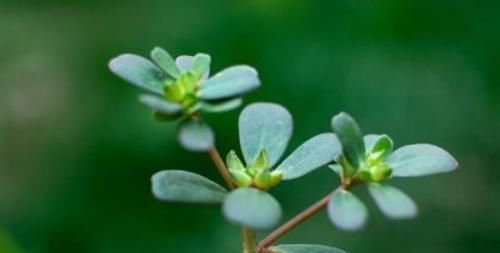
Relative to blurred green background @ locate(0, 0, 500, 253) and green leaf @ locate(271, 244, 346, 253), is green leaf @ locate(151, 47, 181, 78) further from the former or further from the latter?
blurred green background @ locate(0, 0, 500, 253)

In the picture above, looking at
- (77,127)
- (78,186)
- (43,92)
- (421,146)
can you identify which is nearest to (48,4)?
(43,92)

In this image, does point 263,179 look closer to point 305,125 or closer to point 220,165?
point 220,165

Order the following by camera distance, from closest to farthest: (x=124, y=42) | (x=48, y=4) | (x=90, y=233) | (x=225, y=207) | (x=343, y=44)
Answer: (x=225, y=207), (x=90, y=233), (x=343, y=44), (x=124, y=42), (x=48, y=4)

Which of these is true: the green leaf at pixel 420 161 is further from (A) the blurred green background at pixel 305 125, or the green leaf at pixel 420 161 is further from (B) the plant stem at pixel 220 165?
(A) the blurred green background at pixel 305 125

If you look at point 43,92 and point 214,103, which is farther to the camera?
point 43,92

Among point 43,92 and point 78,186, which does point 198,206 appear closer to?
point 78,186

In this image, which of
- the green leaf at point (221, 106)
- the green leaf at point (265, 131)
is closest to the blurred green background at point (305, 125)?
the green leaf at point (265, 131)

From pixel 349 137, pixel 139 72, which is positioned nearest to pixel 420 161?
pixel 349 137
